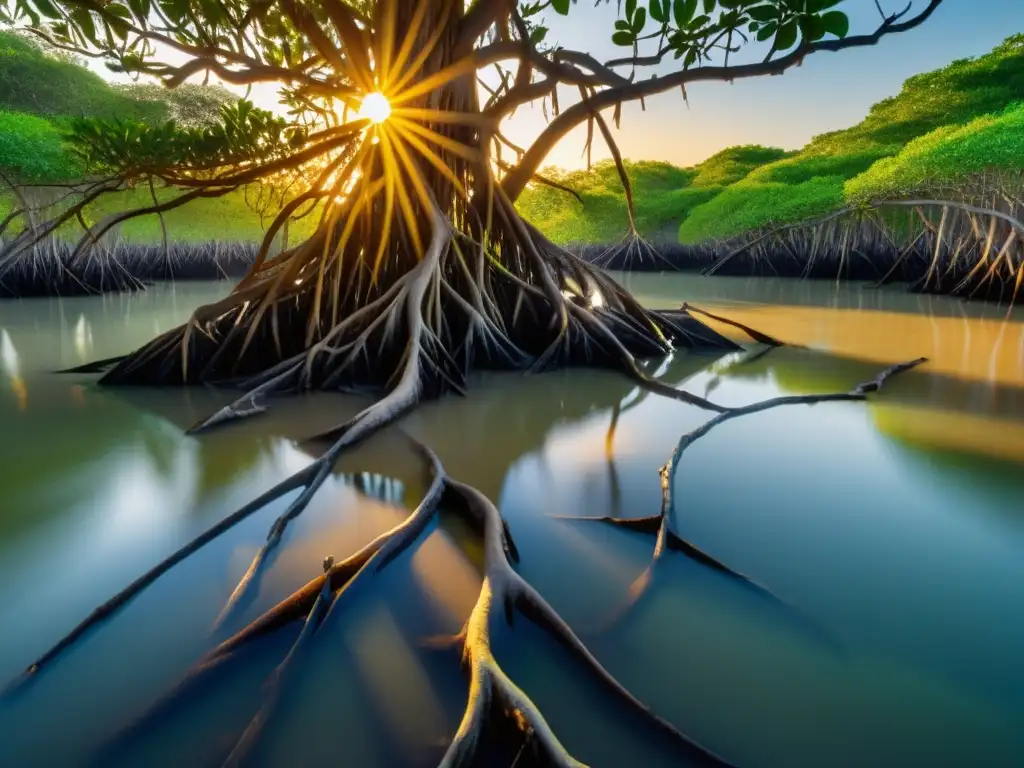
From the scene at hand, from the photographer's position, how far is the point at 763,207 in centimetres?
1247

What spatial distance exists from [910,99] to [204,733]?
22.3 m

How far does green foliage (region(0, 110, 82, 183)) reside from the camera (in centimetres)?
757

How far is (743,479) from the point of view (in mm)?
1534

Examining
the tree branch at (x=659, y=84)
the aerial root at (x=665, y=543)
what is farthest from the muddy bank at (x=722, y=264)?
the aerial root at (x=665, y=543)

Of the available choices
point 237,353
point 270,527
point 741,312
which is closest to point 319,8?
point 237,353

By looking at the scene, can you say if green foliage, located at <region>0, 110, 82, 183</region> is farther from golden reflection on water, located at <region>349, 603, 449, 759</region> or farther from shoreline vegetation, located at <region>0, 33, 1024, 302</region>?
golden reflection on water, located at <region>349, 603, 449, 759</region>

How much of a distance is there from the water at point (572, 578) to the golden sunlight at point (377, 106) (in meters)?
1.39

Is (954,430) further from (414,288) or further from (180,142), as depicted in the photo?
(180,142)

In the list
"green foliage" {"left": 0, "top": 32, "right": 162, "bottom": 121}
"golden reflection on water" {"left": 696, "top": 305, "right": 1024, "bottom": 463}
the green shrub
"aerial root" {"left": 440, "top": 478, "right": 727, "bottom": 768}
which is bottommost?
"aerial root" {"left": 440, "top": 478, "right": 727, "bottom": 768}

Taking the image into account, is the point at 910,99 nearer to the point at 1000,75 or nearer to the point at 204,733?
the point at 1000,75

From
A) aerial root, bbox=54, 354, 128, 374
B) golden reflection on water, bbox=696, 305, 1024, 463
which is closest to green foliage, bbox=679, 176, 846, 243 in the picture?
golden reflection on water, bbox=696, 305, 1024, 463

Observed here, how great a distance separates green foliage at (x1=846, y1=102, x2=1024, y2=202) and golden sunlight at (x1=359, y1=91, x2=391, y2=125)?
20.2ft

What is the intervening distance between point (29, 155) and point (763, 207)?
1163 centimetres

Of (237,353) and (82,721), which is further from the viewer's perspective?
(237,353)
